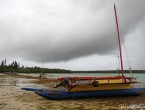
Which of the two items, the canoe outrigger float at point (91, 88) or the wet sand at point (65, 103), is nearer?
the wet sand at point (65, 103)

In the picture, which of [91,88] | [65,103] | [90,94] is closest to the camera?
[65,103]

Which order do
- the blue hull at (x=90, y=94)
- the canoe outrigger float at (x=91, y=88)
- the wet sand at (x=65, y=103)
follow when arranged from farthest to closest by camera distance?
the canoe outrigger float at (x=91, y=88) < the blue hull at (x=90, y=94) < the wet sand at (x=65, y=103)

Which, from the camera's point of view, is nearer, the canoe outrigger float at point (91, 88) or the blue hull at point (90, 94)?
the blue hull at point (90, 94)

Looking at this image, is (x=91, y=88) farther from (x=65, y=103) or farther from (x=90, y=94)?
(x=65, y=103)

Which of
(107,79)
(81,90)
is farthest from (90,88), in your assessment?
(107,79)

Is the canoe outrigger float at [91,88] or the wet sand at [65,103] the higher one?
the canoe outrigger float at [91,88]

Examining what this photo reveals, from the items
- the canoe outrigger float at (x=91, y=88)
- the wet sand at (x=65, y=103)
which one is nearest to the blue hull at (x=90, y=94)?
the canoe outrigger float at (x=91, y=88)

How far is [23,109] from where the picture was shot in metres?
10.2

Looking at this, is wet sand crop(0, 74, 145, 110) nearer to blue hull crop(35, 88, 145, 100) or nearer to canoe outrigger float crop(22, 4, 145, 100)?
blue hull crop(35, 88, 145, 100)

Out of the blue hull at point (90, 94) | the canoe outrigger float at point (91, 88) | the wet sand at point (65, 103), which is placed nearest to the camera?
the wet sand at point (65, 103)

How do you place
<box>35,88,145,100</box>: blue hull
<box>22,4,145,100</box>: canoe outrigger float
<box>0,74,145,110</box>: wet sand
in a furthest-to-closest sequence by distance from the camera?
<box>22,4,145,100</box>: canoe outrigger float, <box>35,88,145,100</box>: blue hull, <box>0,74,145,110</box>: wet sand

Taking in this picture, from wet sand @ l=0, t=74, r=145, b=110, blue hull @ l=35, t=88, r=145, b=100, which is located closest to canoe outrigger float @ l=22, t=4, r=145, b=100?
blue hull @ l=35, t=88, r=145, b=100

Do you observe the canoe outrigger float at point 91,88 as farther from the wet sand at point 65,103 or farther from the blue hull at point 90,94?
the wet sand at point 65,103

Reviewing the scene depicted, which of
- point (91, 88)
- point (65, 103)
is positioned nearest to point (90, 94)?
point (91, 88)
